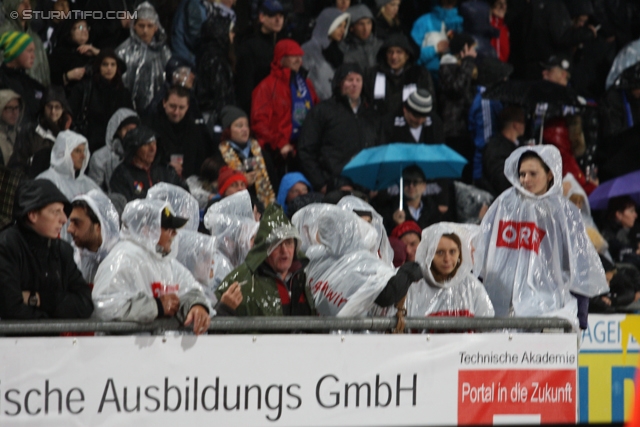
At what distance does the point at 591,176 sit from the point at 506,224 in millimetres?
4411

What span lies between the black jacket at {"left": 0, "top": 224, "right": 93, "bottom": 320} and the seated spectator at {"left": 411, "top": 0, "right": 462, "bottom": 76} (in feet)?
21.9

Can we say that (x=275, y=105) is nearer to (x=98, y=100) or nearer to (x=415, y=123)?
(x=415, y=123)

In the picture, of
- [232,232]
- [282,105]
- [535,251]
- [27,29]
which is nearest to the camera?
[535,251]

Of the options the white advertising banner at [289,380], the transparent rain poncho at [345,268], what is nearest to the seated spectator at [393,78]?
the transparent rain poncho at [345,268]

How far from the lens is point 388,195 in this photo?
10.1 metres

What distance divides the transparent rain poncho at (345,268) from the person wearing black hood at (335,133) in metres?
3.28

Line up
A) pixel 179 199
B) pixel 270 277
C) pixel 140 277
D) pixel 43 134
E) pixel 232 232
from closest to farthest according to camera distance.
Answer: pixel 140 277 → pixel 270 277 → pixel 179 199 → pixel 232 232 → pixel 43 134

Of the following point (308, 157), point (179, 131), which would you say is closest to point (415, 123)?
point (308, 157)

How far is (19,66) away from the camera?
986 cm

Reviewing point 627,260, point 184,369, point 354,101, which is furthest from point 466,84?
point 184,369

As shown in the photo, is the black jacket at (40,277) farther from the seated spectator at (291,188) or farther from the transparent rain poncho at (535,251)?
the seated spectator at (291,188)

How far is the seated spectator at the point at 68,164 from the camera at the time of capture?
858 cm

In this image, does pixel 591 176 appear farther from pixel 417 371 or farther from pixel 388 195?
pixel 417 371

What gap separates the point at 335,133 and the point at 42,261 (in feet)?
15.9
